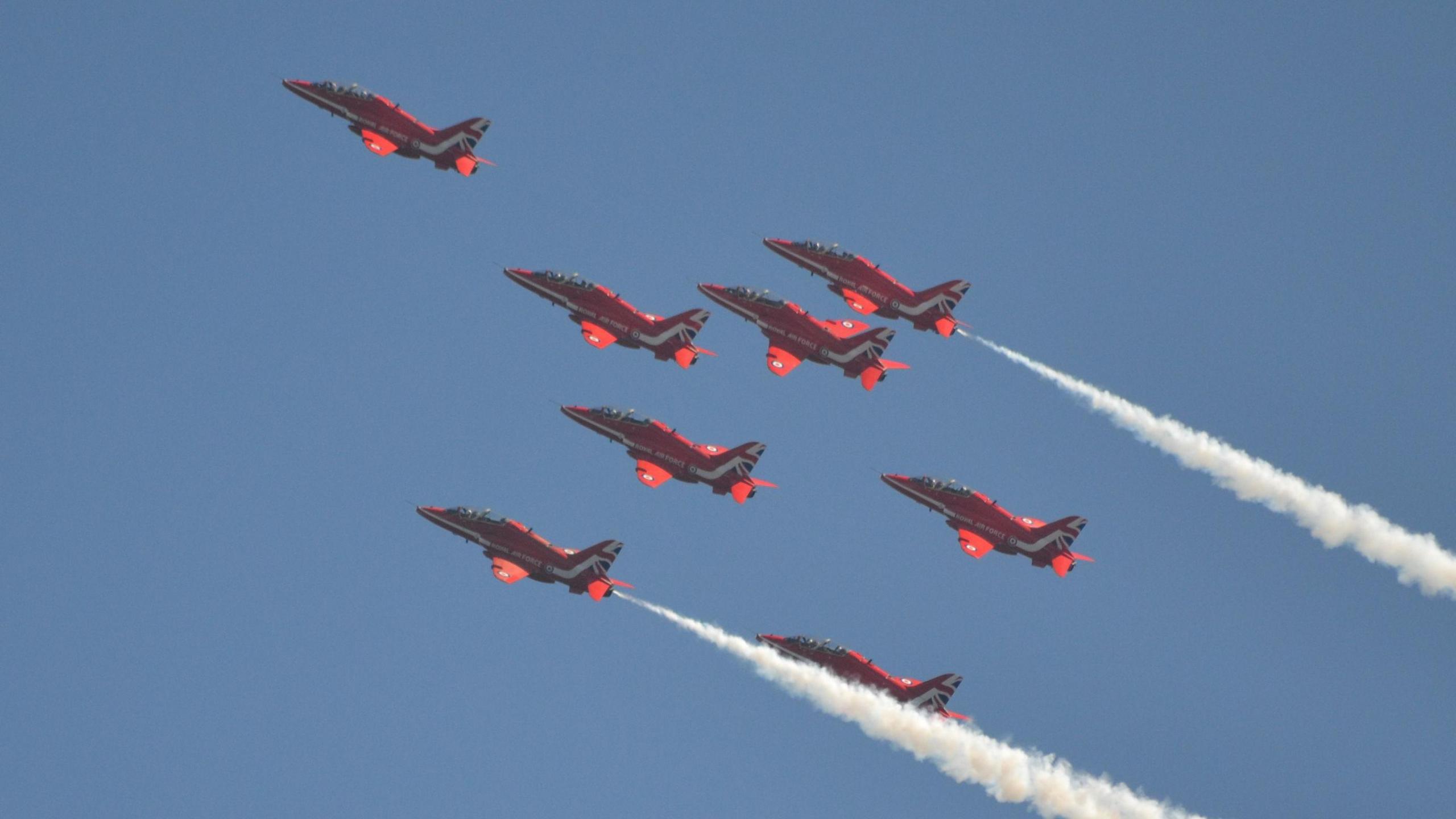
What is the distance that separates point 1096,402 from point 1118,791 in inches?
973

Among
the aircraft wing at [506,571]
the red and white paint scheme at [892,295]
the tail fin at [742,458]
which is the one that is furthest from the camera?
the red and white paint scheme at [892,295]

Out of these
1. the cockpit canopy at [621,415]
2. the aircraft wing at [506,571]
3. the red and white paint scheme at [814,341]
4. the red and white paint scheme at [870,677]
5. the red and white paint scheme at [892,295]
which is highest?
the red and white paint scheme at [892,295]

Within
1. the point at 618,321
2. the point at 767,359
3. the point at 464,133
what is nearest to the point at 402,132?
the point at 464,133

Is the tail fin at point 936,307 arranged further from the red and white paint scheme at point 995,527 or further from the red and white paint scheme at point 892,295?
the red and white paint scheme at point 995,527

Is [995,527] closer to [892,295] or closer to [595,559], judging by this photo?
[892,295]

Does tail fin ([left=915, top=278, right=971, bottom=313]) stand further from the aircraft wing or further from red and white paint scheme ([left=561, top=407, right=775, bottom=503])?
the aircraft wing

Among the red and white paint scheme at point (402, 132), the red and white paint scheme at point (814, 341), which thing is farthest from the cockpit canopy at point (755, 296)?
the red and white paint scheme at point (402, 132)

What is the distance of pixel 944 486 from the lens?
136375mm

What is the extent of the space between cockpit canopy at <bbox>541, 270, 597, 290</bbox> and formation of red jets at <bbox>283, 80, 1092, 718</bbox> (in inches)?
2.4

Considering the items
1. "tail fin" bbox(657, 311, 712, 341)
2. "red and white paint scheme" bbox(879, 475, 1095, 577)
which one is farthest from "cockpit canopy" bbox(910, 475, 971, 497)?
"tail fin" bbox(657, 311, 712, 341)

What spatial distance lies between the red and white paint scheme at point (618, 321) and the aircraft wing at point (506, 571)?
1317 centimetres

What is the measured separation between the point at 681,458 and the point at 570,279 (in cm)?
1164

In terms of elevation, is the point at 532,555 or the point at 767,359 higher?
the point at 767,359

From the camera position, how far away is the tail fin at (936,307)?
458 ft
